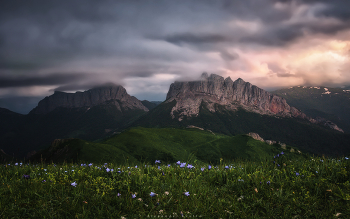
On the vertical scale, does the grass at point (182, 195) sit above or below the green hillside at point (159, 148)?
above

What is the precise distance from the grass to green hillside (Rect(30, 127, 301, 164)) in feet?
237

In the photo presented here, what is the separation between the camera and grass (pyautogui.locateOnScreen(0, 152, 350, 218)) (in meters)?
4.54

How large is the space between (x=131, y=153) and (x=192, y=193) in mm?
91314

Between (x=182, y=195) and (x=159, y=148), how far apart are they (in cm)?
9671

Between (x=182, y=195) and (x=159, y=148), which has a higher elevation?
(x=182, y=195)

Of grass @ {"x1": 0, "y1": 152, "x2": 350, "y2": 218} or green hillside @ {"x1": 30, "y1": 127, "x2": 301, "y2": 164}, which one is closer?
grass @ {"x1": 0, "y1": 152, "x2": 350, "y2": 218}

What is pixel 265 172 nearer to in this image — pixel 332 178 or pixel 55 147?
pixel 332 178

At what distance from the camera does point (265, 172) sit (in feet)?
22.5

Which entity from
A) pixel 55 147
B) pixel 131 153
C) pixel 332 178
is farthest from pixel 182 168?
pixel 55 147

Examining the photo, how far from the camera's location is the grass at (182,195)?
4.54 meters

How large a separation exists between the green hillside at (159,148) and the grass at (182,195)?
7231 cm

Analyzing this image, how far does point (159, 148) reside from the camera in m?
99.7

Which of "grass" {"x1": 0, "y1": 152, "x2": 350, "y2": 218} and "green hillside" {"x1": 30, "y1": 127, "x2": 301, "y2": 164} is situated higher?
"grass" {"x1": 0, "y1": 152, "x2": 350, "y2": 218}

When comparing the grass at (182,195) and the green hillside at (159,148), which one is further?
the green hillside at (159,148)
